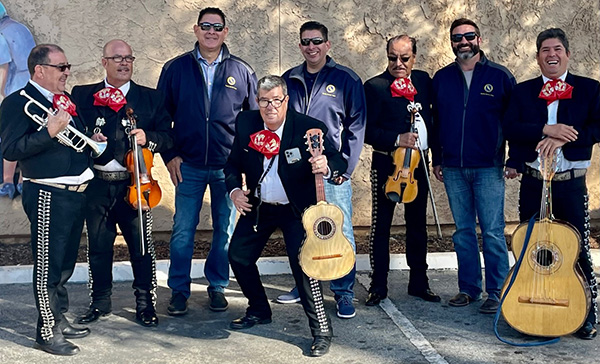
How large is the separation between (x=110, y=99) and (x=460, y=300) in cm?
321

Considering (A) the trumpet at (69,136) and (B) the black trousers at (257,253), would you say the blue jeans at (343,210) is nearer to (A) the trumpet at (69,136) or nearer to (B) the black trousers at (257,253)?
(B) the black trousers at (257,253)

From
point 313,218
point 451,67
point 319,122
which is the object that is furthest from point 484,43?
point 313,218

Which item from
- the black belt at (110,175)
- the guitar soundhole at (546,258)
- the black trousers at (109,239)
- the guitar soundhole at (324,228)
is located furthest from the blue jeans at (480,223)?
the black belt at (110,175)

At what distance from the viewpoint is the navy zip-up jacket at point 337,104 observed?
6.88 meters

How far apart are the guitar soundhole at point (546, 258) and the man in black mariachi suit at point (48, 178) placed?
10.6 ft

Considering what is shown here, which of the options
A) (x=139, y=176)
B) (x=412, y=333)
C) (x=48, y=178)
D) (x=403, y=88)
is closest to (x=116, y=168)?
(x=139, y=176)

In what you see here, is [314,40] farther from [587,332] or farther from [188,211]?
[587,332]

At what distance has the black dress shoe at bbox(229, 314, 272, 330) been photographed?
6547 mm

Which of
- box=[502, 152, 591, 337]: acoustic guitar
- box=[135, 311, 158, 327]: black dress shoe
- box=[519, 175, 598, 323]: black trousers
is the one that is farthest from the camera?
box=[135, 311, 158, 327]: black dress shoe

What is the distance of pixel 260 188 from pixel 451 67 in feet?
6.44

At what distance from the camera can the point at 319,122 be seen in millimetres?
6285

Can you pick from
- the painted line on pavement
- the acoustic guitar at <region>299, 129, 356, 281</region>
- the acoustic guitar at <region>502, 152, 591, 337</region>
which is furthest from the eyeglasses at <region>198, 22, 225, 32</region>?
the acoustic guitar at <region>502, 152, 591, 337</region>

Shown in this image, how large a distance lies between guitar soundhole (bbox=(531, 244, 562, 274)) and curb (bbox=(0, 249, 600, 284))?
223 cm

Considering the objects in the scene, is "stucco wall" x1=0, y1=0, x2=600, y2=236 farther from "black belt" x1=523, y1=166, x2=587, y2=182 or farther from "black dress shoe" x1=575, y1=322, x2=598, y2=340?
"black dress shoe" x1=575, y1=322, x2=598, y2=340
